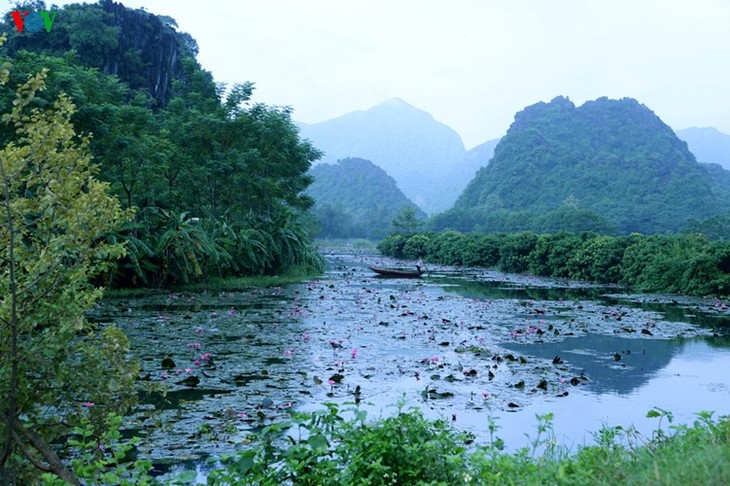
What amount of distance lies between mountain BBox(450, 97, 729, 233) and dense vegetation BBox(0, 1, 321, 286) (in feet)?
110

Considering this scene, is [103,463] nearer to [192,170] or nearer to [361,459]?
[361,459]

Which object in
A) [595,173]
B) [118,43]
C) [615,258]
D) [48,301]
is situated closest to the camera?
[48,301]

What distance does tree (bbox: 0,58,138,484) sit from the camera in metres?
4.10

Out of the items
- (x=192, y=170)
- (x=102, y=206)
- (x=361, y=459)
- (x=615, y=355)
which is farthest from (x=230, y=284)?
(x=361, y=459)

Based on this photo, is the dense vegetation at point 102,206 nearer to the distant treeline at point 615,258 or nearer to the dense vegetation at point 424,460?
the dense vegetation at point 424,460

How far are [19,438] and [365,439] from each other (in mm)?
2295

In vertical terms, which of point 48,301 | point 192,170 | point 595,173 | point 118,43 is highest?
point 118,43

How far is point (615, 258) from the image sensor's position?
27.9 meters

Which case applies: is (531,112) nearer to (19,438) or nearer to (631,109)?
(631,109)

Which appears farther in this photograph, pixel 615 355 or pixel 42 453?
pixel 615 355

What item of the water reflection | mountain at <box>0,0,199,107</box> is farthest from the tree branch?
mountain at <box>0,0,199,107</box>

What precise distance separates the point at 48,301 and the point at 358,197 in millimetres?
125546

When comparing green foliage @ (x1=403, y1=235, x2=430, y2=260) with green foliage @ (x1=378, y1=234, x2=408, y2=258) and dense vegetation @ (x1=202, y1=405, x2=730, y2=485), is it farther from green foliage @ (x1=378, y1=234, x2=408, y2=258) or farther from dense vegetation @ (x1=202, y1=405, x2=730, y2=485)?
dense vegetation @ (x1=202, y1=405, x2=730, y2=485)

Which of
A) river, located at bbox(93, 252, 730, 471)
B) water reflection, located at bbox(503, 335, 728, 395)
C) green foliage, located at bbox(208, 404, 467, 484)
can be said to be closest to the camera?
green foliage, located at bbox(208, 404, 467, 484)
